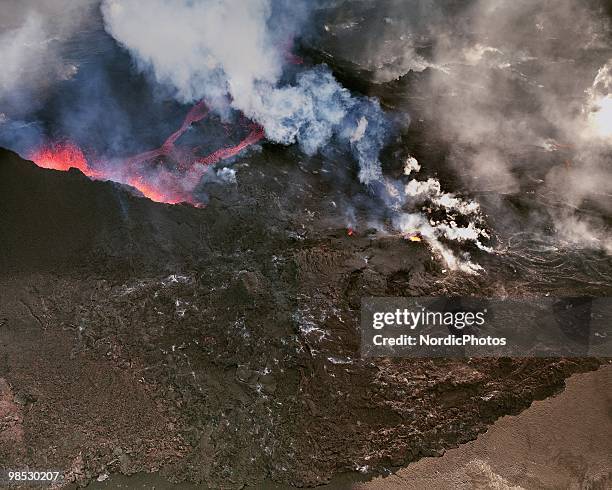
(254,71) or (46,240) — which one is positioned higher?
(254,71)

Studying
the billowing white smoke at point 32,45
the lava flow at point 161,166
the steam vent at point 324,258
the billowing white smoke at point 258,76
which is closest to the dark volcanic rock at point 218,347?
the steam vent at point 324,258

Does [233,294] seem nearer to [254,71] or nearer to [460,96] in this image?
[254,71]

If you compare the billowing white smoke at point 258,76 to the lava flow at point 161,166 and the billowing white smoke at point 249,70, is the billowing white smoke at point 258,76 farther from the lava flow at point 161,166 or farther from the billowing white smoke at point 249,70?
the lava flow at point 161,166

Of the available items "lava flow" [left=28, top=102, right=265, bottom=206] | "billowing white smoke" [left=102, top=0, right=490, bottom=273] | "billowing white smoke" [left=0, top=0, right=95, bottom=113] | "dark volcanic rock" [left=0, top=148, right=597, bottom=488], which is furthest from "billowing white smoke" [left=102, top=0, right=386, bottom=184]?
"billowing white smoke" [left=0, top=0, right=95, bottom=113]

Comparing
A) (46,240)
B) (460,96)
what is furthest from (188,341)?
(460,96)

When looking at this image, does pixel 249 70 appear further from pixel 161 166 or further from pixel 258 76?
pixel 161 166

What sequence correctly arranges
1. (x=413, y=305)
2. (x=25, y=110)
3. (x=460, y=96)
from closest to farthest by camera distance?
(x=413, y=305), (x=460, y=96), (x=25, y=110)
